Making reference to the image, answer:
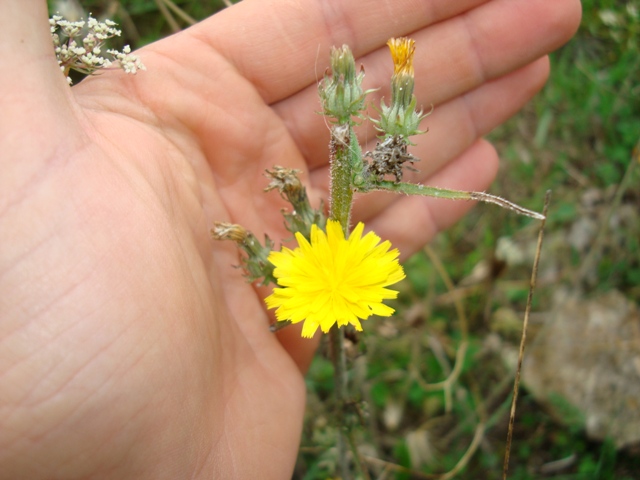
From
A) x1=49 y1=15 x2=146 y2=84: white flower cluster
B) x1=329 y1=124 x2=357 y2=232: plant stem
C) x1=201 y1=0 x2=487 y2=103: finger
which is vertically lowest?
x1=329 y1=124 x2=357 y2=232: plant stem

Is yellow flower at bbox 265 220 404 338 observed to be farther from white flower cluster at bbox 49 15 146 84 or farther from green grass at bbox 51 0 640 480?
green grass at bbox 51 0 640 480

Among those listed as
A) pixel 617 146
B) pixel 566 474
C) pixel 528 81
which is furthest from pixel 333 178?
pixel 617 146

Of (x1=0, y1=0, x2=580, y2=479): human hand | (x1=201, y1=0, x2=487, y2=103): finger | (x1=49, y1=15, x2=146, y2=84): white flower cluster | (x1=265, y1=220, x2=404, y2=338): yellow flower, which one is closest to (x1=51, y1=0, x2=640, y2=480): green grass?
(x1=0, y1=0, x2=580, y2=479): human hand

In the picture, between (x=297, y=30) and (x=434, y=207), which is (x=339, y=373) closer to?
(x=434, y=207)

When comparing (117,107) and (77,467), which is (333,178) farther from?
(77,467)

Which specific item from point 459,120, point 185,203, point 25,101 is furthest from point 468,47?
point 25,101

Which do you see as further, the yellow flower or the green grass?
the green grass
